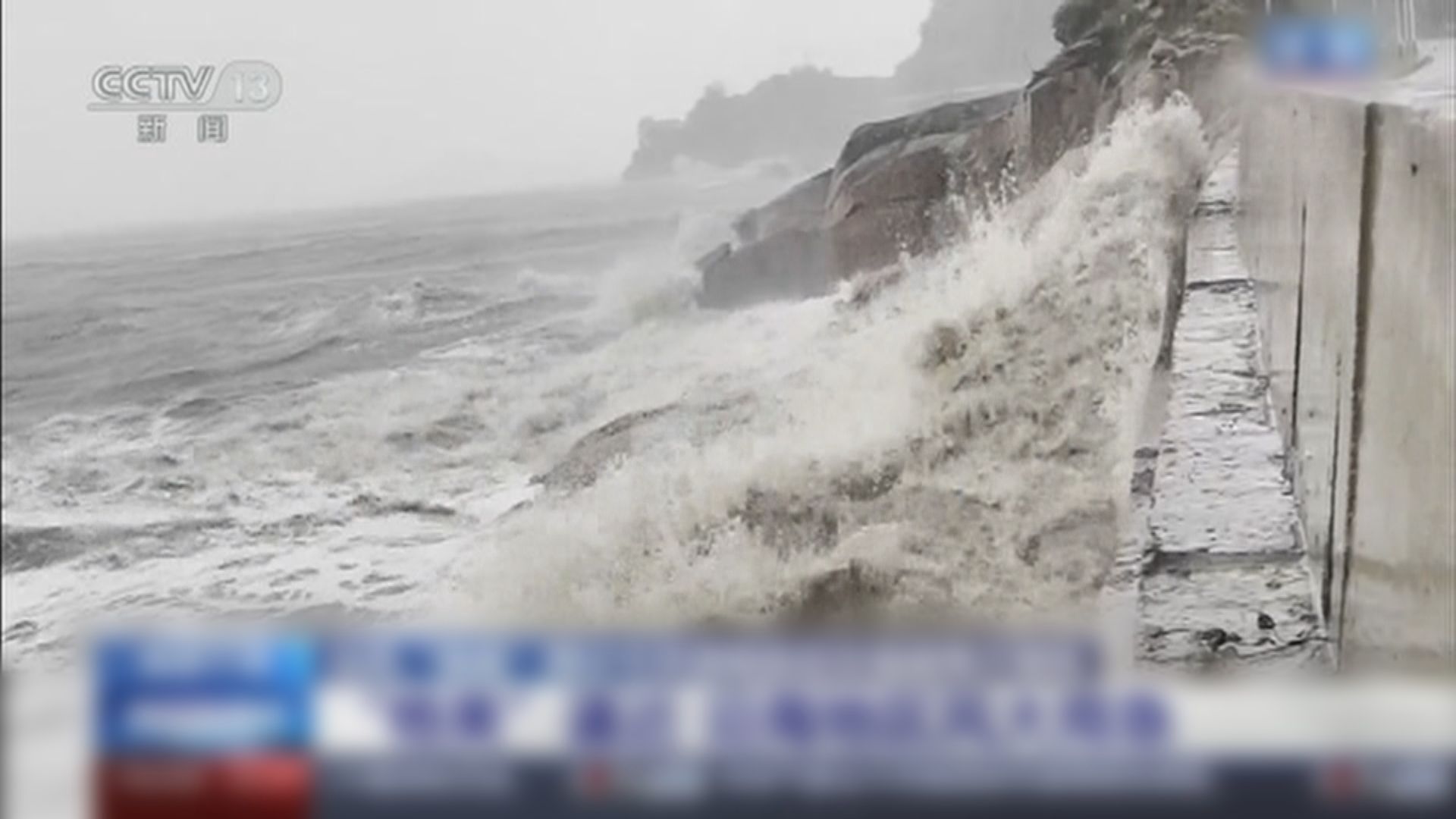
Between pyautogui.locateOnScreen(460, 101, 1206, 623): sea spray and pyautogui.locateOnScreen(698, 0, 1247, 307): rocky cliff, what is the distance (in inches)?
1.5

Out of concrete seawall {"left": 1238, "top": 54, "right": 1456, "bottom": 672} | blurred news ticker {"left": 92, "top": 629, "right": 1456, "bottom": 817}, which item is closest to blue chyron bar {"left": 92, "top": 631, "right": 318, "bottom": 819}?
blurred news ticker {"left": 92, "top": 629, "right": 1456, "bottom": 817}

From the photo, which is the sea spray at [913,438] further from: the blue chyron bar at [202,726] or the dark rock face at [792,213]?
the blue chyron bar at [202,726]

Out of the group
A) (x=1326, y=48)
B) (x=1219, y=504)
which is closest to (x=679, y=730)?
(x=1326, y=48)

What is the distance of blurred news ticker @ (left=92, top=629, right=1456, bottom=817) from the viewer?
422mm

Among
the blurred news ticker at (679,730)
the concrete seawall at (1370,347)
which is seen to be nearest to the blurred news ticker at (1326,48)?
the concrete seawall at (1370,347)

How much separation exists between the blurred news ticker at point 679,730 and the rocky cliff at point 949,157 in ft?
4.65

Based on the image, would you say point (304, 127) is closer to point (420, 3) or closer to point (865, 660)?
point (420, 3)

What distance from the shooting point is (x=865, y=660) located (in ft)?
1.48

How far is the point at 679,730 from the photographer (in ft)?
1.44

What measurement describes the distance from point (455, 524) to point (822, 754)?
4.55 feet

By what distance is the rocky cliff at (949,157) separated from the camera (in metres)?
1.87

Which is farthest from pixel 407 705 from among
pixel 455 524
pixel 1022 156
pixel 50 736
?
pixel 1022 156

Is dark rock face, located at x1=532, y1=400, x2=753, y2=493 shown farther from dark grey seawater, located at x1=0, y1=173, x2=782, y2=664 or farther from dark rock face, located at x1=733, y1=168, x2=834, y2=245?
dark rock face, located at x1=733, y1=168, x2=834, y2=245

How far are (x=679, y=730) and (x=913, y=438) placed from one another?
4.69ft
